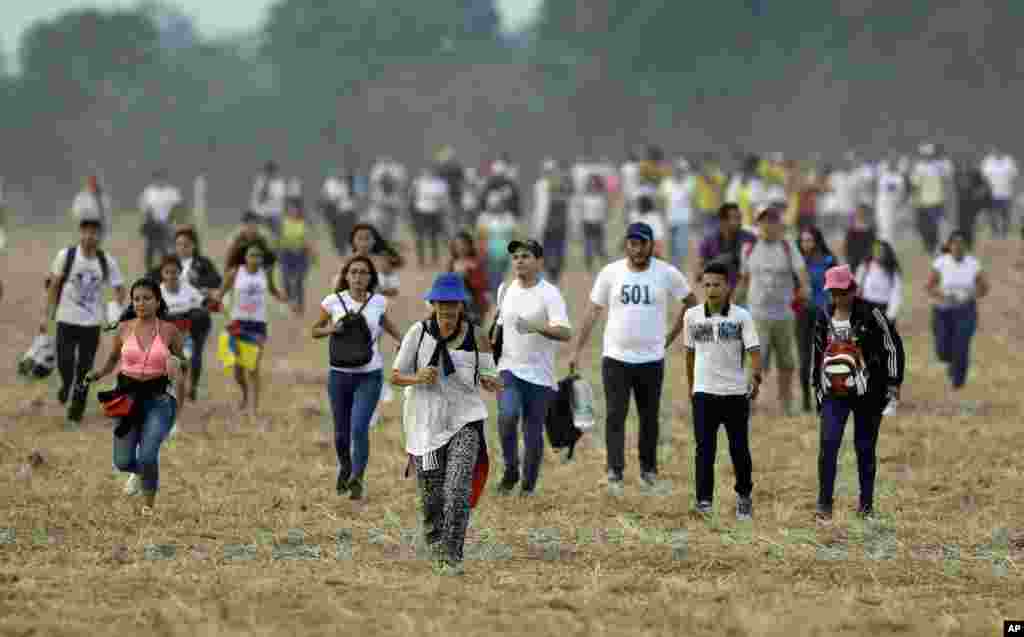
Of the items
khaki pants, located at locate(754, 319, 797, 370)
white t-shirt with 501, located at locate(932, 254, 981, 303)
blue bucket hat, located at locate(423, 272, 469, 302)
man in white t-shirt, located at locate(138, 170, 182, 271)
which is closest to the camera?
blue bucket hat, located at locate(423, 272, 469, 302)

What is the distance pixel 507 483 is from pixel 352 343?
153 cm

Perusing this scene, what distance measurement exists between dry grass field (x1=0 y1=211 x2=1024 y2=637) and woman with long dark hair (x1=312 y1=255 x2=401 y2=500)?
1.25ft

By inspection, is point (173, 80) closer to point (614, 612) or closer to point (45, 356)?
point (45, 356)

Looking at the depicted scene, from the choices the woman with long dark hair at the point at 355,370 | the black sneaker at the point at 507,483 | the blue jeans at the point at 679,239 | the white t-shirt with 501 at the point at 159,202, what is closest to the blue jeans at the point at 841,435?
the black sneaker at the point at 507,483

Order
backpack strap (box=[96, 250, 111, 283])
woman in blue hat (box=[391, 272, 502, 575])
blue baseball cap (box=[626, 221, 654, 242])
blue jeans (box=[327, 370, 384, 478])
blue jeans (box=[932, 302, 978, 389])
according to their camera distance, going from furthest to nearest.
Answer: blue jeans (box=[932, 302, 978, 389])
backpack strap (box=[96, 250, 111, 283])
blue baseball cap (box=[626, 221, 654, 242])
blue jeans (box=[327, 370, 384, 478])
woman in blue hat (box=[391, 272, 502, 575])

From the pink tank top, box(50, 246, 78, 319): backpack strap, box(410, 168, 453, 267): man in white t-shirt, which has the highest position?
box(410, 168, 453, 267): man in white t-shirt

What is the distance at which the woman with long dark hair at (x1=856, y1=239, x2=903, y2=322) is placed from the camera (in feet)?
61.7

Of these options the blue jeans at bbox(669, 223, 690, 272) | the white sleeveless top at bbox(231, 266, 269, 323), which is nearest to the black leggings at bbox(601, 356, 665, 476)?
the white sleeveless top at bbox(231, 266, 269, 323)

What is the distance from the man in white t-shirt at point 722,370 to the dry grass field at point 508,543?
411 millimetres

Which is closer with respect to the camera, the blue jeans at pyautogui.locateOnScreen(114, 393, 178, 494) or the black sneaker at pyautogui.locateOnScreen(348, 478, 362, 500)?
the blue jeans at pyautogui.locateOnScreen(114, 393, 178, 494)

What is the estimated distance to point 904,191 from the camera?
33.5 meters

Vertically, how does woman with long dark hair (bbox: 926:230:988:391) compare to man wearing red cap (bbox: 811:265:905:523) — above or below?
above

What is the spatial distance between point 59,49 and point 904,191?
4784cm

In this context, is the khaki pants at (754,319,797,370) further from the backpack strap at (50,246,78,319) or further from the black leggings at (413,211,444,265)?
the black leggings at (413,211,444,265)
